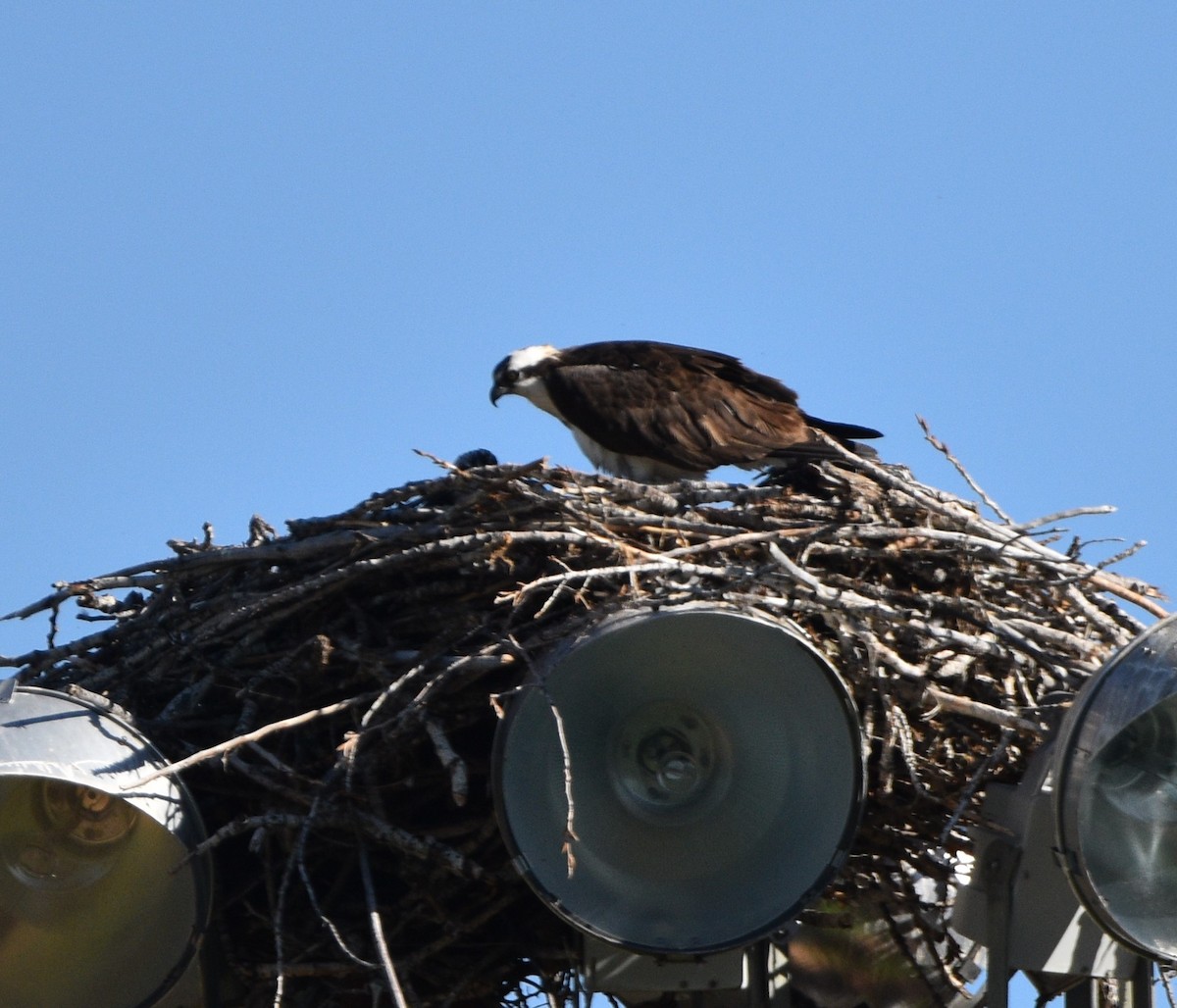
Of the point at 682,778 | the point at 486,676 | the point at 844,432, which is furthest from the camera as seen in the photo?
the point at 844,432

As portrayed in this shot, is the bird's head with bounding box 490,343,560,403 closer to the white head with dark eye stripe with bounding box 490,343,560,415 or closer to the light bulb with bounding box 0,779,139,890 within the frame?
the white head with dark eye stripe with bounding box 490,343,560,415

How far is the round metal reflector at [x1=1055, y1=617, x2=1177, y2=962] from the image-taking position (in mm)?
3961

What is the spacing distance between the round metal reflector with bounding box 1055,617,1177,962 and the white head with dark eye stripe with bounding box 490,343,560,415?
14.9ft

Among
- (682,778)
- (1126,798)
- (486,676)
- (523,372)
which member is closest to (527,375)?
(523,372)

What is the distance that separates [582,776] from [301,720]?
85cm

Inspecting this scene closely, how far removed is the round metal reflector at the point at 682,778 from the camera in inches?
171

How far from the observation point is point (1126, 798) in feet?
13.4

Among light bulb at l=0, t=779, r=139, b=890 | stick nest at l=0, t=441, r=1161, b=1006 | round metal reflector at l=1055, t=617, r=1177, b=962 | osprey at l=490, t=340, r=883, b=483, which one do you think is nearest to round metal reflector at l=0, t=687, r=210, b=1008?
light bulb at l=0, t=779, r=139, b=890

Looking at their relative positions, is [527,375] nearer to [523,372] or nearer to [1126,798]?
[523,372]

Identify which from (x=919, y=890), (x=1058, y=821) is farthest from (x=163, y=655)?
(x=1058, y=821)

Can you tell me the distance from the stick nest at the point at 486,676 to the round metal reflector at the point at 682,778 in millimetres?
312

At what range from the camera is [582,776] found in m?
4.52

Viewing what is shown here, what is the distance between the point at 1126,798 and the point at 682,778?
1.13 metres

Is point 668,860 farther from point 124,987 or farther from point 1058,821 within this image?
point 124,987
